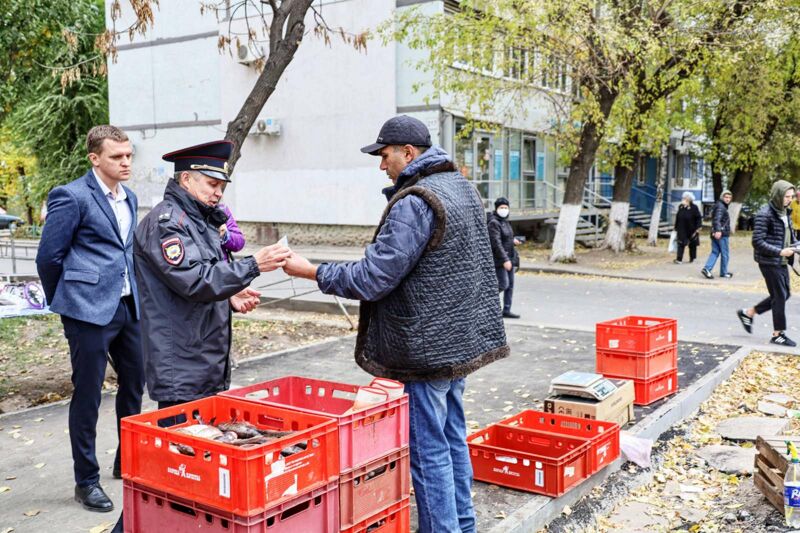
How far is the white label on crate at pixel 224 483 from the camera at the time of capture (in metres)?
2.82

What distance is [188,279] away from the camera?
11.5 ft

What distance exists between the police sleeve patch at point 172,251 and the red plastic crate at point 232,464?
655 mm

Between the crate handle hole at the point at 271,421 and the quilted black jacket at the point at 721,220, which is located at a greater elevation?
the quilted black jacket at the point at 721,220

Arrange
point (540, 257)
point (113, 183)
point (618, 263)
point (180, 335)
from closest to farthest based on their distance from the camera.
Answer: point (180, 335)
point (113, 183)
point (618, 263)
point (540, 257)

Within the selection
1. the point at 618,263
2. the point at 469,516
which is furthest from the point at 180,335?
the point at 618,263

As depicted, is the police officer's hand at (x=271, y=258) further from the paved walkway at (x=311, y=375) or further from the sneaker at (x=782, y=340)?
the sneaker at (x=782, y=340)

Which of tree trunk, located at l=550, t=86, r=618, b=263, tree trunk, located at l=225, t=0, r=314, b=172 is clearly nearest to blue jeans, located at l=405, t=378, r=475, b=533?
tree trunk, located at l=225, t=0, r=314, b=172

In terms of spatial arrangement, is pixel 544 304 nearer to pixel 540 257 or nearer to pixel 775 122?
pixel 540 257

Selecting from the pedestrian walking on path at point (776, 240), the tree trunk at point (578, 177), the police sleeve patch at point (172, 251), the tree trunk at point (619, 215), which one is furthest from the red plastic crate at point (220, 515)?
the tree trunk at point (619, 215)

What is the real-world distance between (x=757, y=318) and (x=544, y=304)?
3.52 metres

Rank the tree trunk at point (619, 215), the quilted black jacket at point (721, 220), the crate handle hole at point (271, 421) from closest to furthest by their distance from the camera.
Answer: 1. the crate handle hole at point (271, 421)
2. the quilted black jacket at point (721, 220)
3. the tree trunk at point (619, 215)

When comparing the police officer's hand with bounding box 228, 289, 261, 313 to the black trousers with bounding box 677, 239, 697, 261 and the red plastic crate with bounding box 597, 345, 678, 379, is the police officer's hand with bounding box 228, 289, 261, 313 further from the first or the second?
the black trousers with bounding box 677, 239, 697, 261

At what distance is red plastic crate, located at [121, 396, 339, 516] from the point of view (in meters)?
2.80

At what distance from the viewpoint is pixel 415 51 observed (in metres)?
22.7
